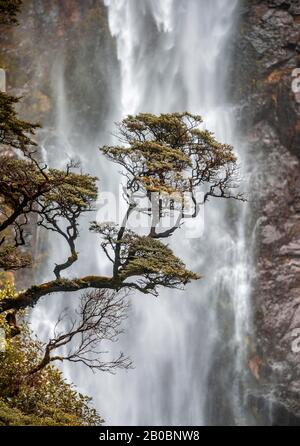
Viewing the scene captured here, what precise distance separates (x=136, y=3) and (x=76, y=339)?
75.5 feet

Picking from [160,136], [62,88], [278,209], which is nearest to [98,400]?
[278,209]

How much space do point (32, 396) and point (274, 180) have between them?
2066 cm

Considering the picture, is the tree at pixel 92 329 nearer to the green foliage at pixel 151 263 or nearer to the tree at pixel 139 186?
the tree at pixel 139 186

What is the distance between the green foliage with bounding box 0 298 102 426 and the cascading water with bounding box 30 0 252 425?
12.2 metres

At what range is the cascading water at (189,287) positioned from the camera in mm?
24547

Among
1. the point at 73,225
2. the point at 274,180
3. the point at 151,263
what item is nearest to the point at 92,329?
the point at 73,225

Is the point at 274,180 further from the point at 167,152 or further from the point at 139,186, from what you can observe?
the point at 167,152

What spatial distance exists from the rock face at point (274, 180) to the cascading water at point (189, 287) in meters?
0.89

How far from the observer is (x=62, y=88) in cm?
3497

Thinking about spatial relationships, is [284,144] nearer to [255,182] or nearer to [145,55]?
[255,182]

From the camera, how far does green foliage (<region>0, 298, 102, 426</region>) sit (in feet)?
32.6

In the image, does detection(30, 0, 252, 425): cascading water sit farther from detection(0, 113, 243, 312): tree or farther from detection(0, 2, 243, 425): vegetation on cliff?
detection(0, 113, 243, 312): tree
